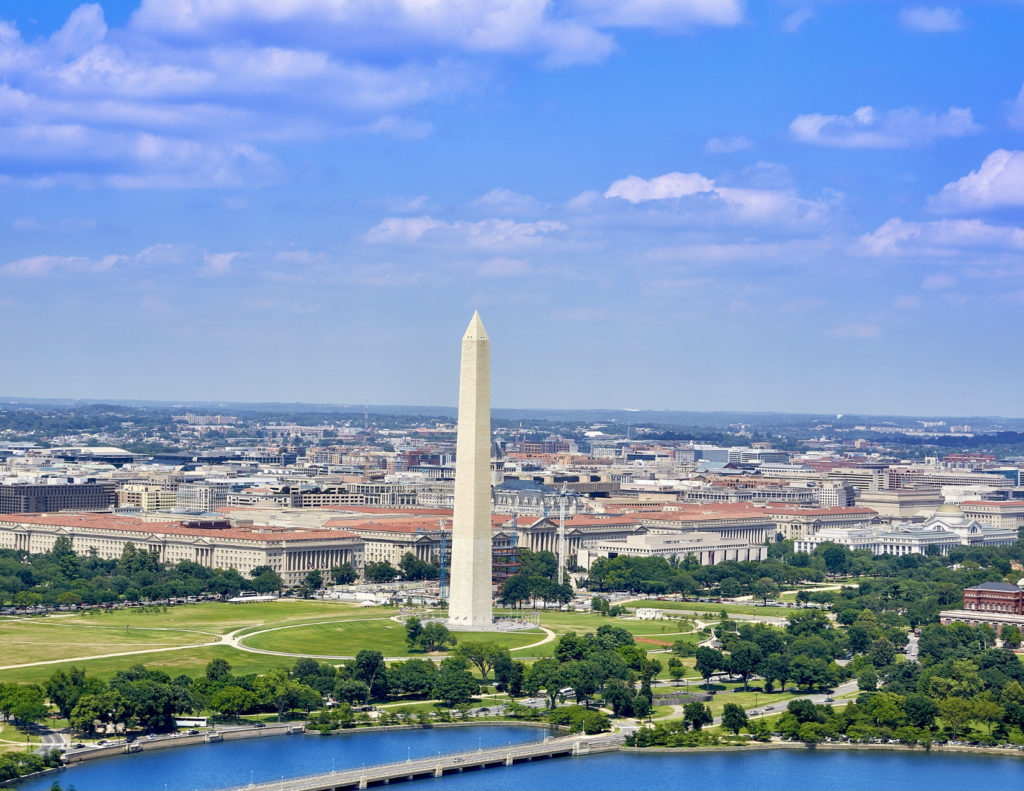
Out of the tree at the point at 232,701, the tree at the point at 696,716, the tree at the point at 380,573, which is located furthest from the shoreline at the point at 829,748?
the tree at the point at 380,573

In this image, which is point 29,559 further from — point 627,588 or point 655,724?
point 655,724

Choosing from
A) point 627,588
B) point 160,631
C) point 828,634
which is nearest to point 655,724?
point 828,634

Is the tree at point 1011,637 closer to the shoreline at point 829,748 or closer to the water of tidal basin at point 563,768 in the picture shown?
the shoreline at point 829,748

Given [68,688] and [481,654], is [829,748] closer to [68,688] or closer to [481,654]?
[481,654]

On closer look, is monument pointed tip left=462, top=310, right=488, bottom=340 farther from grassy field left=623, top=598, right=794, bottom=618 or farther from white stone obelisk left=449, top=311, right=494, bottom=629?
grassy field left=623, top=598, right=794, bottom=618

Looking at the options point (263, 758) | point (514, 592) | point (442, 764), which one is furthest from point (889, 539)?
point (263, 758)

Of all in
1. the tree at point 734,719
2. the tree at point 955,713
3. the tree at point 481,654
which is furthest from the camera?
the tree at point 481,654

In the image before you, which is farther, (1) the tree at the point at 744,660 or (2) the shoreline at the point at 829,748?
(1) the tree at the point at 744,660
